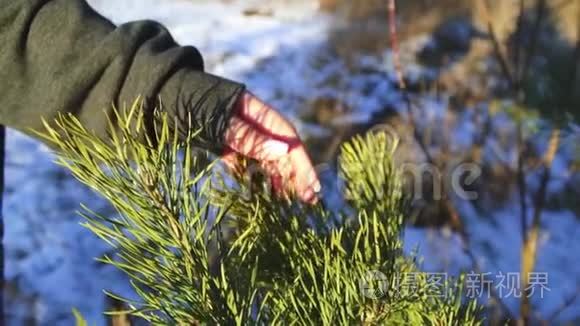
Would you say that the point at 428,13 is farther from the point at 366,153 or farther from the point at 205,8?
the point at 366,153

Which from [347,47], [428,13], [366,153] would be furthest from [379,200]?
[428,13]

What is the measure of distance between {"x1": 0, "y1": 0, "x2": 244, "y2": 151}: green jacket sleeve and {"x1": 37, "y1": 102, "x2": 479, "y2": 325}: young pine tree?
0.05 ft

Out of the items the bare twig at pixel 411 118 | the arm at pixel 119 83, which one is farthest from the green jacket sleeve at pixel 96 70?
the bare twig at pixel 411 118

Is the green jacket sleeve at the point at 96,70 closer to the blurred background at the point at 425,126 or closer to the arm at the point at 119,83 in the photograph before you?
the arm at the point at 119,83

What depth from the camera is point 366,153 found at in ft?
1.52

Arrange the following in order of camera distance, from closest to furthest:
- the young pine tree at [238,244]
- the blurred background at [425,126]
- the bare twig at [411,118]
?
the young pine tree at [238,244], the bare twig at [411,118], the blurred background at [425,126]

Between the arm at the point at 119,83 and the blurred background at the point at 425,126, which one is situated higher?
the blurred background at the point at 425,126

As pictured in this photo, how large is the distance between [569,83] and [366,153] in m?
0.76

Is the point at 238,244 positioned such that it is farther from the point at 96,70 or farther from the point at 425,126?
the point at 425,126

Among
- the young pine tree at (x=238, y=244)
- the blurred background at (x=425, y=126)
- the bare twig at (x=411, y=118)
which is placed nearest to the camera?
the young pine tree at (x=238, y=244)

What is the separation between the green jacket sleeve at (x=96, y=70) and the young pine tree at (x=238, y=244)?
2cm

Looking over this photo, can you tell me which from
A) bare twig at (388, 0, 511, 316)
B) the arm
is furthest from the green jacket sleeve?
bare twig at (388, 0, 511, 316)

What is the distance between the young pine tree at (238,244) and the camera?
0.97 feet

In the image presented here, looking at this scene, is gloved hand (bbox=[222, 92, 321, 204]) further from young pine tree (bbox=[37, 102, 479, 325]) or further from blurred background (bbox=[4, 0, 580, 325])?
blurred background (bbox=[4, 0, 580, 325])
